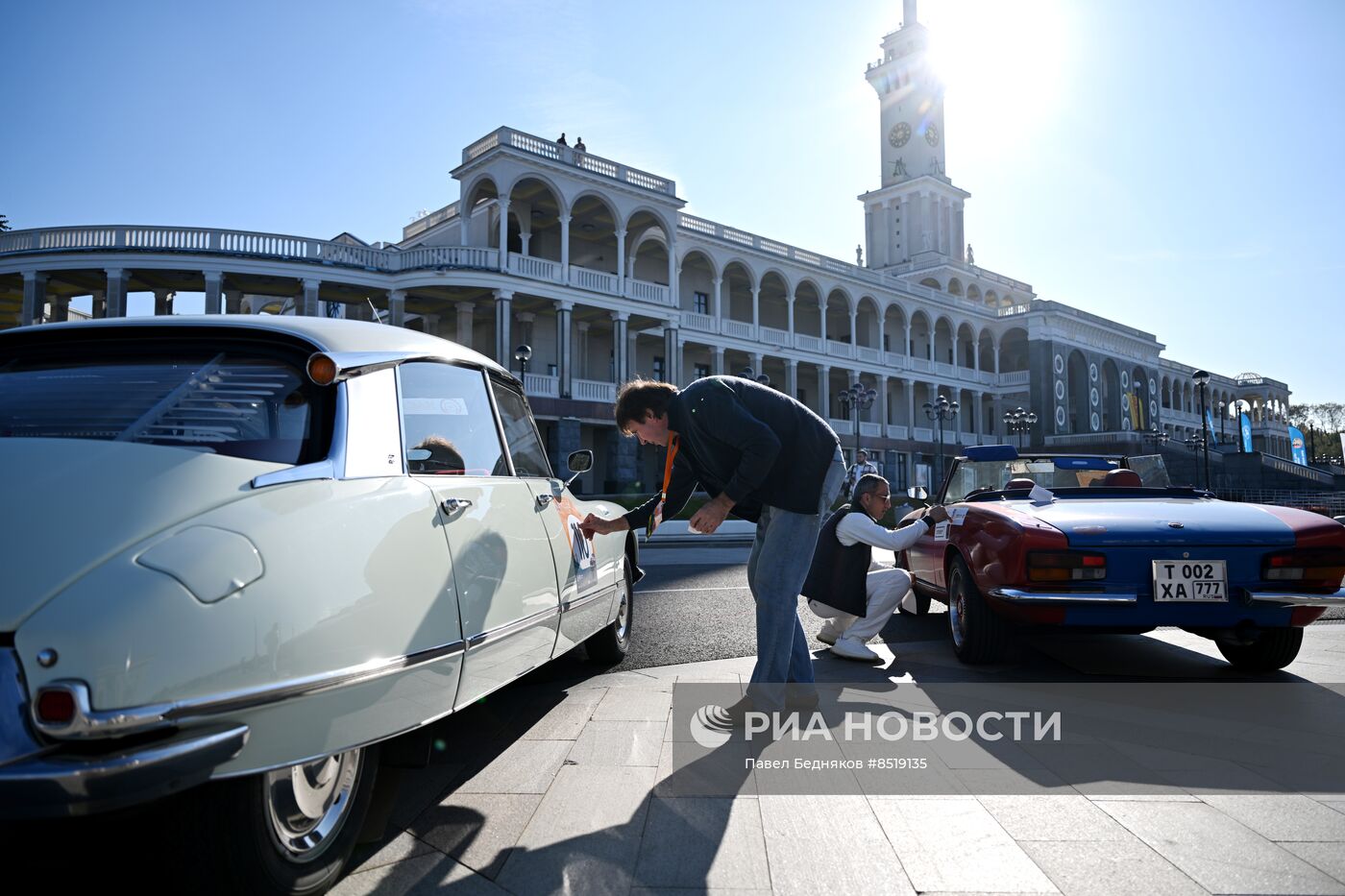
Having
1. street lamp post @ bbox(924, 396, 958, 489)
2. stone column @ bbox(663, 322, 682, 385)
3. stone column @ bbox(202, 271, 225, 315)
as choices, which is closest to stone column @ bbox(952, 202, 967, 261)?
street lamp post @ bbox(924, 396, 958, 489)

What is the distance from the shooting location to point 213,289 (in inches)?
1001

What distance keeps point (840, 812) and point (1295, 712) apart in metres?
2.69

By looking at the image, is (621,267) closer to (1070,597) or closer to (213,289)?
(213,289)

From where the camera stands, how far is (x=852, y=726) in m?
3.77

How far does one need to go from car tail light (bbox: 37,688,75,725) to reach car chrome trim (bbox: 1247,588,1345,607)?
4.92m

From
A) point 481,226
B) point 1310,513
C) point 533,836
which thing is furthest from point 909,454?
point 533,836

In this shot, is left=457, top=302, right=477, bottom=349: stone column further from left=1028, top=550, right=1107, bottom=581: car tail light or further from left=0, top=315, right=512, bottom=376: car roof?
left=0, top=315, right=512, bottom=376: car roof

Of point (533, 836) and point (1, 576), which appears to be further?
point (533, 836)

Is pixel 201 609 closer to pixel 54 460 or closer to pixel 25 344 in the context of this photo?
pixel 54 460

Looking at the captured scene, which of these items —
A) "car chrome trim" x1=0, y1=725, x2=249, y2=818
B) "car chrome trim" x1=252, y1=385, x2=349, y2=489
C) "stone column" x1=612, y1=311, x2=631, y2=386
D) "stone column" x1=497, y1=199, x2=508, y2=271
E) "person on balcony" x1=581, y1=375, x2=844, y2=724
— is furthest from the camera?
"stone column" x1=612, y1=311, x2=631, y2=386

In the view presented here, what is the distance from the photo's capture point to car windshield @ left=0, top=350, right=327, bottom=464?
2191 millimetres

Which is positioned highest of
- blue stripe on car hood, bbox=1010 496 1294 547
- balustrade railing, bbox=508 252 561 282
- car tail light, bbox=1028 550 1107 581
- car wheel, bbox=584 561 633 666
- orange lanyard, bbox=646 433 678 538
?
balustrade railing, bbox=508 252 561 282

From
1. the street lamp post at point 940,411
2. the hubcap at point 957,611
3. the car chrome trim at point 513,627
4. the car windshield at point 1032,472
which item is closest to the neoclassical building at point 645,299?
the street lamp post at point 940,411

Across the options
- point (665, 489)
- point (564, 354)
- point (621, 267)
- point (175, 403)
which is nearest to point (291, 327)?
point (175, 403)
